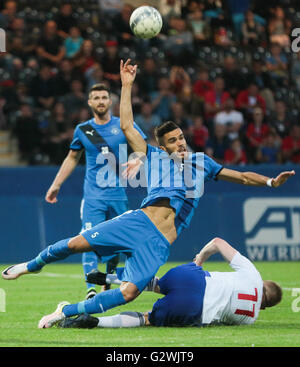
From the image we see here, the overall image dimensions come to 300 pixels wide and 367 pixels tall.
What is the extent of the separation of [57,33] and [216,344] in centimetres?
1360

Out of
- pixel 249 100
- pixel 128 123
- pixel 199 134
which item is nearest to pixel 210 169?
pixel 128 123

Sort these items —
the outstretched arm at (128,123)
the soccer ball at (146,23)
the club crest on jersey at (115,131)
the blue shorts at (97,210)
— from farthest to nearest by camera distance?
the soccer ball at (146,23) → the club crest on jersey at (115,131) → the blue shorts at (97,210) → the outstretched arm at (128,123)

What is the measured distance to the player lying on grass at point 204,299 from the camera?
8.41 meters

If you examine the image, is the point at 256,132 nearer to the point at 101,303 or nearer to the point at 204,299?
the point at 204,299

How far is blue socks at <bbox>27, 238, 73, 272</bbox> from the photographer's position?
8.39m

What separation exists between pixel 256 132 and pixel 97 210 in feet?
28.1

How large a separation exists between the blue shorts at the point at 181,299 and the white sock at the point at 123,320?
0.39 feet

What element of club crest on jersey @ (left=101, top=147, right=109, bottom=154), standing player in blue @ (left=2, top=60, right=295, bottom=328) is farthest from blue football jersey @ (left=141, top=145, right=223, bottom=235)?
club crest on jersey @ (left=101, top=147, right=109, bottom=154)

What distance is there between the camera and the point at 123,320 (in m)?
8.50

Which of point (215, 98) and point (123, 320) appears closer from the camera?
point (123, 320)

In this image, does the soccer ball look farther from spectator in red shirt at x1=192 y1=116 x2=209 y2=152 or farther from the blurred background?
spectator in red shirt at x1=192 y1=116 x2=209 y2=152

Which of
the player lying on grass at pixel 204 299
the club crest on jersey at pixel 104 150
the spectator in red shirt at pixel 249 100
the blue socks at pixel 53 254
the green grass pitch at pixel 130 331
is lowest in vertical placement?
the green grass pitch at pixel 130 331

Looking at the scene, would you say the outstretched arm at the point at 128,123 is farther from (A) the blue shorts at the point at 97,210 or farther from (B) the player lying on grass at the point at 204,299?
(A) the blue shorts at the point at 97,210

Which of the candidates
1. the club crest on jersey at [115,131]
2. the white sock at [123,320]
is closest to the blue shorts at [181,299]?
the white sock at [123,320]
